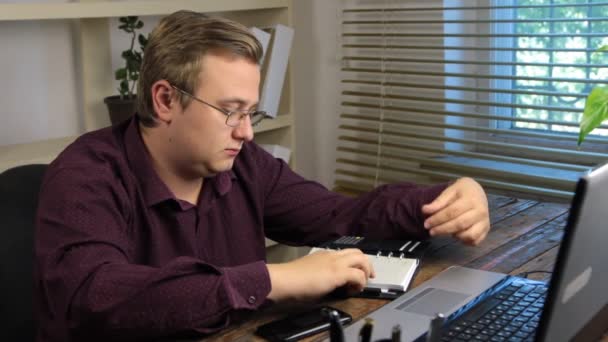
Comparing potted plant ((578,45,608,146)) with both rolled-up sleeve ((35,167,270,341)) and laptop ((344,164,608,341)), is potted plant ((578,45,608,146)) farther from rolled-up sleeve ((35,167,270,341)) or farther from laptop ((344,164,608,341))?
rolled-up sleeve ((35,167,270,341))

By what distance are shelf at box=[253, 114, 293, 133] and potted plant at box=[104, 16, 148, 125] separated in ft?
1.44

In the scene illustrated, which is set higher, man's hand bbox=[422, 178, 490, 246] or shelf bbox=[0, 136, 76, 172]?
shelf bbox=[0, 136, 76, 172]

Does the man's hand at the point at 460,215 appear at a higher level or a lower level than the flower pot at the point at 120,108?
lower

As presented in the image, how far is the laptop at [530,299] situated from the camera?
0.78 metres

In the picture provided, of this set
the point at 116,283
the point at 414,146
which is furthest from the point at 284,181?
the point at 414,146

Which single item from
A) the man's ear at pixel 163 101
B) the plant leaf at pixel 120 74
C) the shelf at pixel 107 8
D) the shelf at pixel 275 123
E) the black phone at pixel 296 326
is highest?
the shelf at pixel 107 8

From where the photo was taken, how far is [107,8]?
2016mm

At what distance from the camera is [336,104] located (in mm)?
2715

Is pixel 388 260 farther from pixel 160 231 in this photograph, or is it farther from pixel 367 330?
pixel 367 330

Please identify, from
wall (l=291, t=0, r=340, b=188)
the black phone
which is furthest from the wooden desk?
wall (l=291, t=0, r=340, b=188)

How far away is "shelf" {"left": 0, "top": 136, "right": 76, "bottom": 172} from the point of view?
190cm

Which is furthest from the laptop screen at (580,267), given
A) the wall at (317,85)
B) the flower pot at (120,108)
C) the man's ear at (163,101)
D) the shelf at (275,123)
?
the wall at (317,85)

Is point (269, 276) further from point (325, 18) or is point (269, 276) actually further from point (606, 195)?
point (325, 18)

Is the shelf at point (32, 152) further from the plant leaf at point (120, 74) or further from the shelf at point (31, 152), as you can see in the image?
the plant leaf at point (120, 74)
